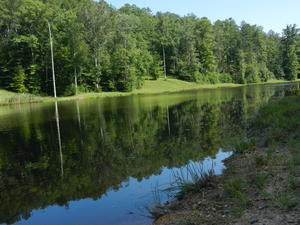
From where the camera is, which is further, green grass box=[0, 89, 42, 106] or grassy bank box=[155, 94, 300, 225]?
green grass box=[0, 89, 42, 106]

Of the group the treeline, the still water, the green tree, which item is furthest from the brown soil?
the green tree

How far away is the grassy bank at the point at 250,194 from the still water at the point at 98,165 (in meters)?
0.83

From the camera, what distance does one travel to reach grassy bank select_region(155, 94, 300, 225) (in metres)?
4.51

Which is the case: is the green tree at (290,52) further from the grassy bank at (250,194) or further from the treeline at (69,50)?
the grassy bank at (250,194)

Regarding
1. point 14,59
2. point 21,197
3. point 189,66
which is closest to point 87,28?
point 14,59

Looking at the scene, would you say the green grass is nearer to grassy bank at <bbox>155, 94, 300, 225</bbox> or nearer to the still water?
the still water

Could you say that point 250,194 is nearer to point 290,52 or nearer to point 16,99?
point 16,99

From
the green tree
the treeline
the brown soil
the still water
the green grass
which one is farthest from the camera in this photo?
the green tree

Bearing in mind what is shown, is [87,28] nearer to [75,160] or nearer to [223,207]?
[75,160]

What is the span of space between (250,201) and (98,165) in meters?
5.48

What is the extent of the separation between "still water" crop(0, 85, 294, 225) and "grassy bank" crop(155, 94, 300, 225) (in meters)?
0.83

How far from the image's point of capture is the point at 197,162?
884 cm

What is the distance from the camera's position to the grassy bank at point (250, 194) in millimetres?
4508

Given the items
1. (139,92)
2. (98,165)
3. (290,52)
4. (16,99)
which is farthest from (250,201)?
(290,52)
